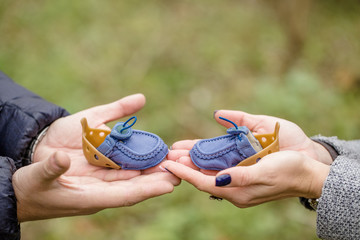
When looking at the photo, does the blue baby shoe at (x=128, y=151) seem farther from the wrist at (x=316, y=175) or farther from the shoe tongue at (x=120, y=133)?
the wrist at (x=316, y=175)

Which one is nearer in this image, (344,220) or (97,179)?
(344,220)

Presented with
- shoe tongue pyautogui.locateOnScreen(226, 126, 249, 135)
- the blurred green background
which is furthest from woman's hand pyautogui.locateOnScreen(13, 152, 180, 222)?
the blurred green background

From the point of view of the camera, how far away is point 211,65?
15.7 feet

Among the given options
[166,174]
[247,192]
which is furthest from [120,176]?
[247,192]

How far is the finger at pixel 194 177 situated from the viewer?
5.90 feet

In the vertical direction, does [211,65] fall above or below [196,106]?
above

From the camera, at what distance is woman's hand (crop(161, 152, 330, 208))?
1.72m

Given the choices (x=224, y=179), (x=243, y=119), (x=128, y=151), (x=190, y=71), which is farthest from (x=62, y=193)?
(x=190, y=71)

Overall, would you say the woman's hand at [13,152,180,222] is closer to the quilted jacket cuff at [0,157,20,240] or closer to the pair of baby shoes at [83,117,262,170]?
the quilted jacket cuff at [0,157,20,240]

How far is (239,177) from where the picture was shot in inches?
66.9

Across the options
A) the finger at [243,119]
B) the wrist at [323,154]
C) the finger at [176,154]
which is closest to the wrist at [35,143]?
the finger at [176,154]

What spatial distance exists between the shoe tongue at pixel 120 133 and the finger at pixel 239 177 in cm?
66

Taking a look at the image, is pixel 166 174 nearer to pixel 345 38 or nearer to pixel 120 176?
pixel 120 176

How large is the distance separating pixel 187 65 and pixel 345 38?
107 inches
